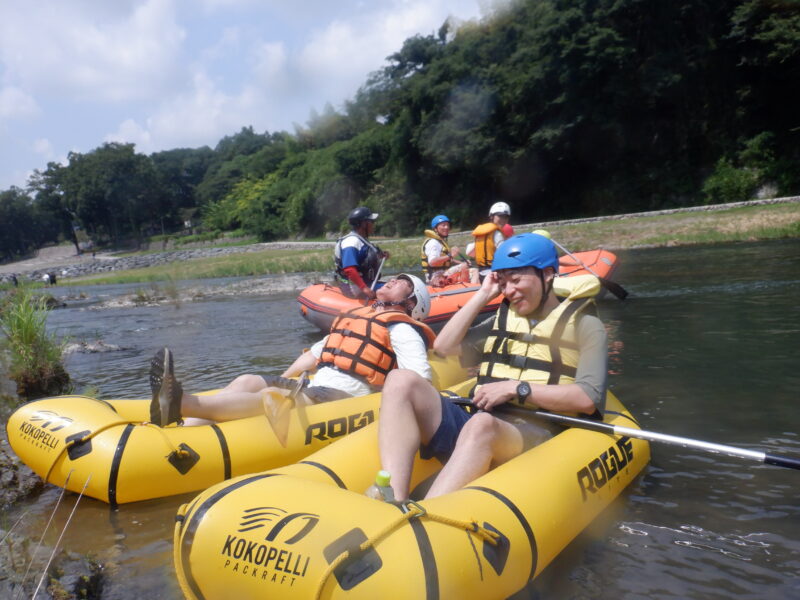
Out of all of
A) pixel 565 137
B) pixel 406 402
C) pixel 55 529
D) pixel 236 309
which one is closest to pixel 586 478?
pixel 406 402

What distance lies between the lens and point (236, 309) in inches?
460

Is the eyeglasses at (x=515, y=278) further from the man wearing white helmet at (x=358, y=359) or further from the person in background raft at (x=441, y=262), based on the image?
the person in background raft at (x=441, y=262)

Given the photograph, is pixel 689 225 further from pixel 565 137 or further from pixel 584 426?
pixel 584 426

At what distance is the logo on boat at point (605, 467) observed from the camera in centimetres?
274

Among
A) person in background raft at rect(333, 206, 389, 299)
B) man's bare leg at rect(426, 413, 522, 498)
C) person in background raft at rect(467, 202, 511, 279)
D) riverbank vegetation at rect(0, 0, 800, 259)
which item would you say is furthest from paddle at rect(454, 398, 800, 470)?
riverbank vegetation at rect(0, 0, 800, 259)

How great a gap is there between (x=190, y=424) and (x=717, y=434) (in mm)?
3097

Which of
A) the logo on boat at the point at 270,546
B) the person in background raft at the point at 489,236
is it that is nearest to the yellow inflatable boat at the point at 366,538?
the logo on boat at the point at 270,546

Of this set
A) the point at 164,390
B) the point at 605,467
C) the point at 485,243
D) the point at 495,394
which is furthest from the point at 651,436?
the point at 485,243

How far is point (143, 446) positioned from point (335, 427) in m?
1.01

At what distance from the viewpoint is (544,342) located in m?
3.03

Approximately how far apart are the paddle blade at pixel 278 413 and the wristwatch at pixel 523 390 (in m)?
1.34

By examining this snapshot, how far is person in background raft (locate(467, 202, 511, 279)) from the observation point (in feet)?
25.4

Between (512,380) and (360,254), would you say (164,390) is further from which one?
(360,254)

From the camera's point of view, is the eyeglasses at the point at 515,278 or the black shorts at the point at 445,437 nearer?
the black shorts at the point at 445,437
